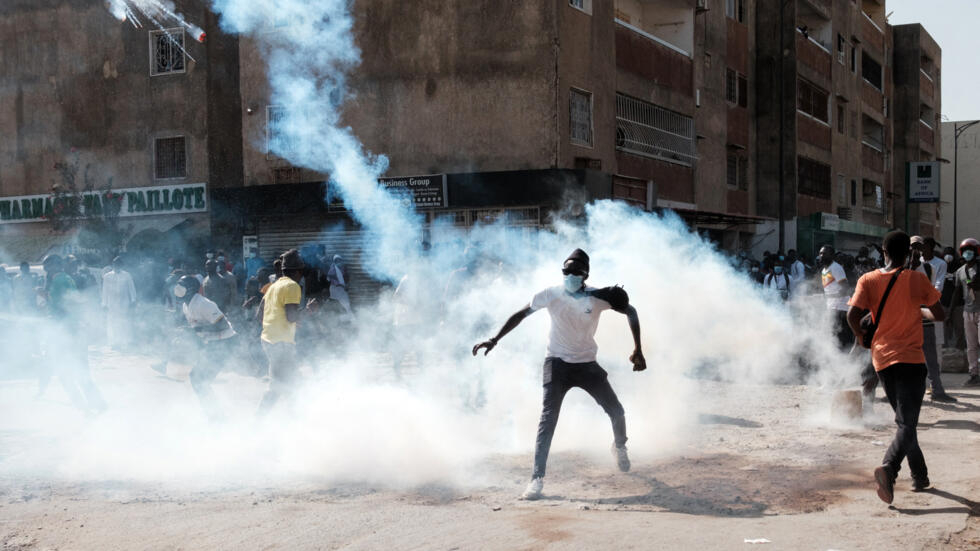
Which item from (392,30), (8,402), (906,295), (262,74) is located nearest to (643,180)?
Result: (392,30)

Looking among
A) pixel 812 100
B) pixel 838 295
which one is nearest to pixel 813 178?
pixel 812 100

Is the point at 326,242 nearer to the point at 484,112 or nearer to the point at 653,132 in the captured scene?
the point at 484,112

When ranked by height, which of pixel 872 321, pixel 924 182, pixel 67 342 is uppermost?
pixel 924 182

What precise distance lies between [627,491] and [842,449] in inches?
86.6

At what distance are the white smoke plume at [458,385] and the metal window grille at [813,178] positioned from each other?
22061 millimetres

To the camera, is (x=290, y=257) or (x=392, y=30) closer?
(x=290, y=257)

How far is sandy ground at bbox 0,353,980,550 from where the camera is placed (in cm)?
486

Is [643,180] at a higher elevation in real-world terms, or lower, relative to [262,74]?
lower

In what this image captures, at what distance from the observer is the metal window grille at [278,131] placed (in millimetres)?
19062

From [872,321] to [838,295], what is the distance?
171 inches

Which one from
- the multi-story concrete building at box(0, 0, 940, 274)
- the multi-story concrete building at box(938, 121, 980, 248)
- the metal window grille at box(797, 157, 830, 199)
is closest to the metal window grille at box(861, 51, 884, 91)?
the metal window grille at box(797, 157, 830, 199)

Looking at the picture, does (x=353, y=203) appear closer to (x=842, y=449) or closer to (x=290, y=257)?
(x=290, y=257)

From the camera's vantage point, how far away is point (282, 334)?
7719mm

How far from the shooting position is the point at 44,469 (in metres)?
6.92
